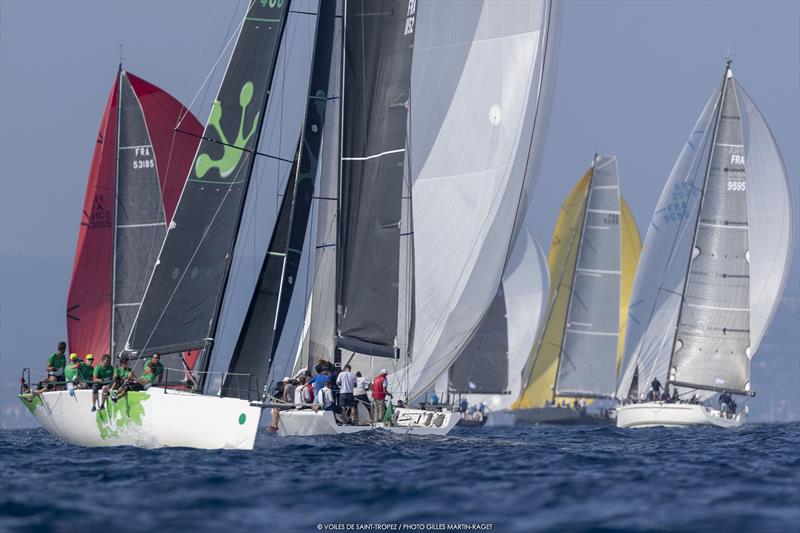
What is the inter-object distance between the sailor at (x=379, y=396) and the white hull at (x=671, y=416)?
19.1m

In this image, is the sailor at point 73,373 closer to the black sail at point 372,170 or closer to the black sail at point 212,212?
the black sail at point 212,212

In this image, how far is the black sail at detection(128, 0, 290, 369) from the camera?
930 inches

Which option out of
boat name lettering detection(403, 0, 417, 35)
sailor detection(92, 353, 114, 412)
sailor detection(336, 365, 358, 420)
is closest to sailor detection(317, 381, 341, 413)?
sailor detection(336, 365, 358, 420)

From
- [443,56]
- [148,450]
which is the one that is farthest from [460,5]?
[148,450]

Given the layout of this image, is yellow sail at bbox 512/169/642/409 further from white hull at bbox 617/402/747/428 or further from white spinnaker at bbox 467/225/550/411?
white hull at bbox 617/402/747/428

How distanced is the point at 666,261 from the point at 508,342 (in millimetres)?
23398

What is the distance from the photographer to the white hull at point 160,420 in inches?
794

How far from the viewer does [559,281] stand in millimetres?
64625

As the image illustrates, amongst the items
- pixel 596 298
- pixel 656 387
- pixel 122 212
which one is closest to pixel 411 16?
pixel 122 212

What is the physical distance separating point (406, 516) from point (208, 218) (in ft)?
38.8

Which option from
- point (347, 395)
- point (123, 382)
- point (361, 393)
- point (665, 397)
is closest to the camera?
point (123, 382)

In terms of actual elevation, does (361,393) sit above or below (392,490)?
above

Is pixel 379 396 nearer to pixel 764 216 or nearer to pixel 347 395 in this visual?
pixel 347 395

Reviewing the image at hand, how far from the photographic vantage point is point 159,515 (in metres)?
12.6
